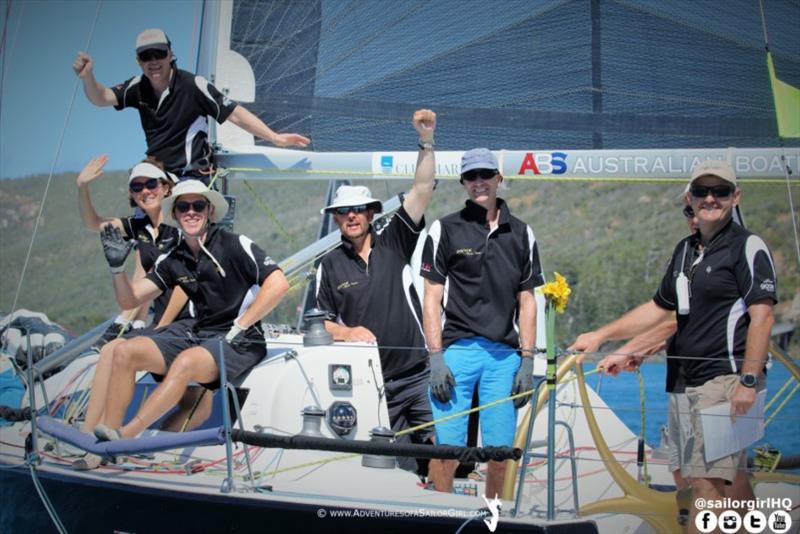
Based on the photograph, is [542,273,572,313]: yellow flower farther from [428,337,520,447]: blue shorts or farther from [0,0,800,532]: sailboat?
[428,337,520,447]: blue shorts

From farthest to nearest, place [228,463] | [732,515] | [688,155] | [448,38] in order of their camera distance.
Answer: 1. [448,38]
2. [688,155]
3. [228,463]
4. [732,515]

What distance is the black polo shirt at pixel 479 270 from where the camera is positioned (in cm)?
445

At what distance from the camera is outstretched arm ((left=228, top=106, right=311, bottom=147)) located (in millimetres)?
6176

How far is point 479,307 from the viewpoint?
4.46m

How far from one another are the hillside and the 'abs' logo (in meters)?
23.0

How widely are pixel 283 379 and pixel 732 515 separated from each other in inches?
82.6

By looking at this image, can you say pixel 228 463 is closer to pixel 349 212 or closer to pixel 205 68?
pixel 349 212

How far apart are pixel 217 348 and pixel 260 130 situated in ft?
5.90

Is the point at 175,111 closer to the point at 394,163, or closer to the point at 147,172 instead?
the point at 147,172

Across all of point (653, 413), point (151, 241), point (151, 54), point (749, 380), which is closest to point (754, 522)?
point (749, 380)

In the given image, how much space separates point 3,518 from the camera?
5.22 m

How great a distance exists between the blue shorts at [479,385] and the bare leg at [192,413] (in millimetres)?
1187

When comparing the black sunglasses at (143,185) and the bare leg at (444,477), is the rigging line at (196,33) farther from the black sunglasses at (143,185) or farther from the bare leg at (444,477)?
the bare leg at (444,477)

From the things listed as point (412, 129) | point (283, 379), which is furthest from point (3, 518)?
point (412, 129)
